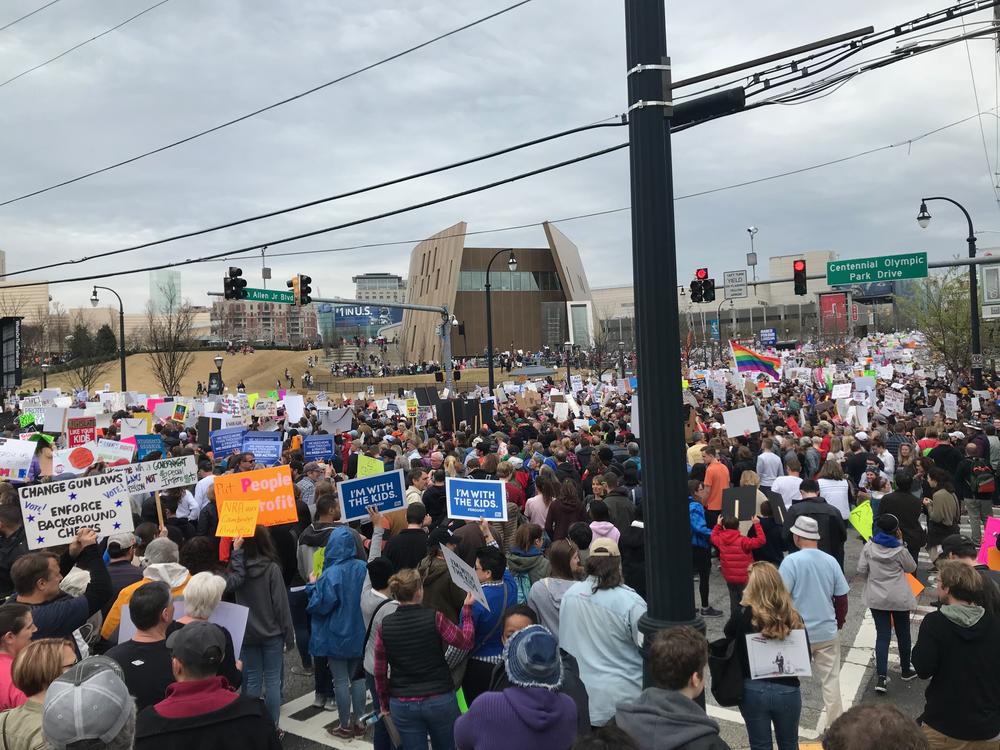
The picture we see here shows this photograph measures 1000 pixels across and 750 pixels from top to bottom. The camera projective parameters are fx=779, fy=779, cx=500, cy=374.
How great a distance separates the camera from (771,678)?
192 inches

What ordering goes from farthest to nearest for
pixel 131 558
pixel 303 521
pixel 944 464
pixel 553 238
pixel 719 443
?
pixel 553 238
pixel 719 443
pixel 944 464
pixel 303 521
pixel 131 558

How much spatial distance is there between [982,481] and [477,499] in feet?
27.3

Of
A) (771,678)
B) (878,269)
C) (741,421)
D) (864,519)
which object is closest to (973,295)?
(878,269)

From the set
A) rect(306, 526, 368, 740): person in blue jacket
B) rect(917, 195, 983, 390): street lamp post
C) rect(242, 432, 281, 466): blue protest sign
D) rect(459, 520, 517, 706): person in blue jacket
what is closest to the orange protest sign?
rect(306, 526, 368, 740): person in blue jacket

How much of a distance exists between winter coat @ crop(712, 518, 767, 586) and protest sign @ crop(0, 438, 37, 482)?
10140mm

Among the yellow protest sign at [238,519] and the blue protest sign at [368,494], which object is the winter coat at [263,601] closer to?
the yellow protest sign at [238,519]

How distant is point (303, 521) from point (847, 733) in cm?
780

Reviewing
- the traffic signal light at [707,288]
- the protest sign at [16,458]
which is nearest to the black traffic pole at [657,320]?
the protest sign at [16,458]

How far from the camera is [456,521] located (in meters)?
8.46

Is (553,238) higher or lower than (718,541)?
higher

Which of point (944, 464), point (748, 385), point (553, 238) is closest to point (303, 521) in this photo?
point (944, 464)

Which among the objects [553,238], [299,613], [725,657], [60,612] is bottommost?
[299,613]

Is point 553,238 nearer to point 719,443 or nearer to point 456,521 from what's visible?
point 719,443

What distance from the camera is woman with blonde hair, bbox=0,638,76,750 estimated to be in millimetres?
3361
